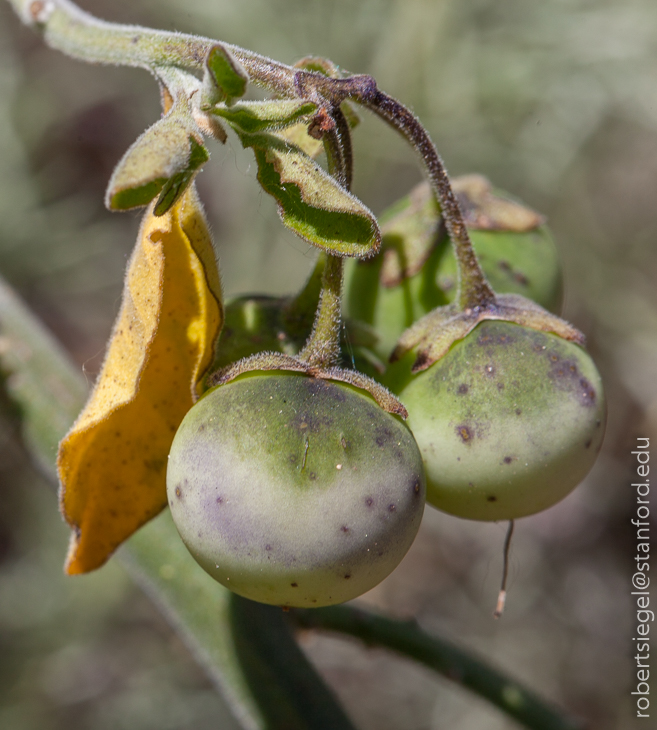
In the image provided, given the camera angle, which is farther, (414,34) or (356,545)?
(414,34)

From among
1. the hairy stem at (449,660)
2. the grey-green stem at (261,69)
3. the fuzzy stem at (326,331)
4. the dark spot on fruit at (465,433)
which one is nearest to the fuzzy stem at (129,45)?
the grey-green stem at (261,69)

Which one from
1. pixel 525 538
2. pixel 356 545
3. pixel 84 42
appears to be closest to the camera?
pixel 356 545

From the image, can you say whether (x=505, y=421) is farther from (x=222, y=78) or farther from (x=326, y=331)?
(x=222, y=78)

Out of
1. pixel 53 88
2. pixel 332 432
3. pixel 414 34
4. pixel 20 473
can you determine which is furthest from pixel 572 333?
pixel 53 88

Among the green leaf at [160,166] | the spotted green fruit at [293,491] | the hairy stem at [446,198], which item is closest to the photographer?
the green leaf at [160,166]

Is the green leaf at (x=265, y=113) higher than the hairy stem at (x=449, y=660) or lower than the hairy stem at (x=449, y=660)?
higher

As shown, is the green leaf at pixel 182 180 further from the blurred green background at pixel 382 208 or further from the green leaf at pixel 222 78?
the blurred green background at pixel 382 208

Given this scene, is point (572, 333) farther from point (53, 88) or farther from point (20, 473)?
point (53, 88)

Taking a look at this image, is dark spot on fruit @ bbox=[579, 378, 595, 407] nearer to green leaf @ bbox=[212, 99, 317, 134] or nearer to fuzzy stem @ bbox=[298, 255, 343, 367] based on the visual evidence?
fuzzy stem @ bbox=[298, 255, 343, 367]
